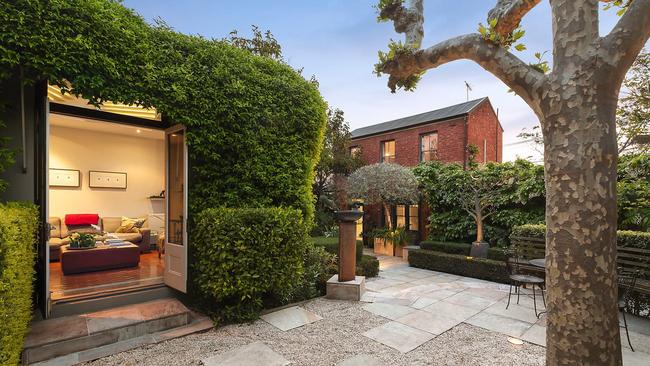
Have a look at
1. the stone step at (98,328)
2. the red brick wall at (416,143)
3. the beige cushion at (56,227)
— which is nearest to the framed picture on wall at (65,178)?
the beige cushion at (56,227)

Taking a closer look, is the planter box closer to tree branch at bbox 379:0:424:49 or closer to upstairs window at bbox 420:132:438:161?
upstairs window at bbox 420:132:438:161

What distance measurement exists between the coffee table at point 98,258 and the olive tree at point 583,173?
638cm

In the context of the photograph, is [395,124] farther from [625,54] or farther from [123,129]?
[625,54]

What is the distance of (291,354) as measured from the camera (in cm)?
314

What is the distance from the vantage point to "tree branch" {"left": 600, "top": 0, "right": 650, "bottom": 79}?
1696 mm

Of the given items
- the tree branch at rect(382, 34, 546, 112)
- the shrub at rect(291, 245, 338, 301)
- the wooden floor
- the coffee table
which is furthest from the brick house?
the coffee table

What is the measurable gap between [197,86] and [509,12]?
3.72 meters

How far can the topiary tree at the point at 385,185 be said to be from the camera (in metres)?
9.69

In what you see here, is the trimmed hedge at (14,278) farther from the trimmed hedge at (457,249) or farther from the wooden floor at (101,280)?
the trimmed hedge at (457,249)

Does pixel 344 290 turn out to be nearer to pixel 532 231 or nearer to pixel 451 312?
pixel 451 312

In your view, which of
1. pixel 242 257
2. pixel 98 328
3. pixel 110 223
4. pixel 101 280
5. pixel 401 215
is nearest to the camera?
pixel 98 328

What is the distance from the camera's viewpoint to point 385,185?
9.70 metres

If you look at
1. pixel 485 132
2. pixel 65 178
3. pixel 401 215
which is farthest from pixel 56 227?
pixel 485 132

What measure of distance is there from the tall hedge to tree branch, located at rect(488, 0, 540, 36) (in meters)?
2.94
